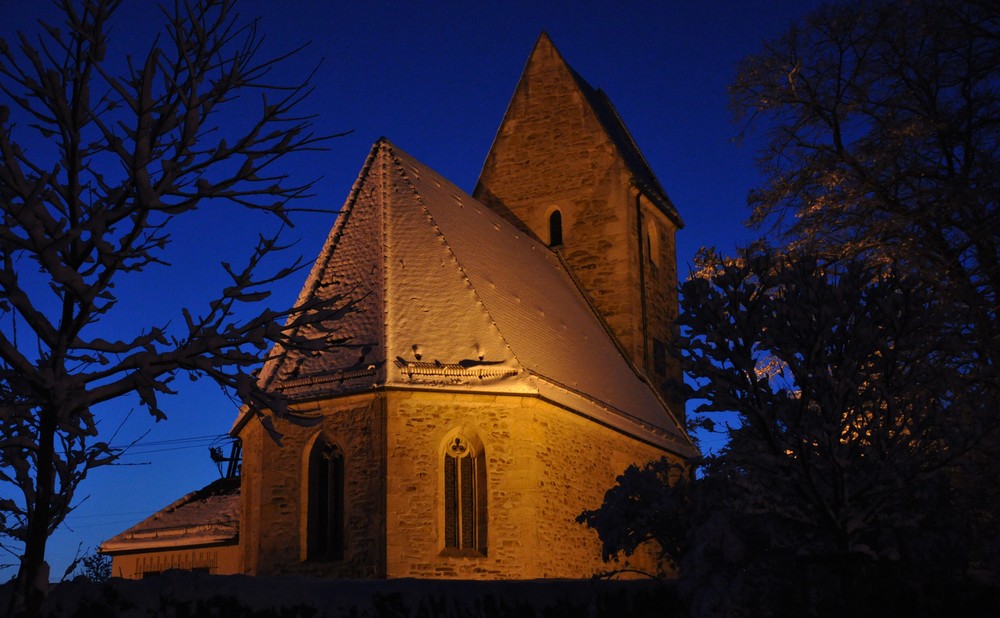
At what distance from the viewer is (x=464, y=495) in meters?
14.8

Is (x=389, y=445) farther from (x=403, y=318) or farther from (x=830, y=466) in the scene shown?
(x=830, y=466)

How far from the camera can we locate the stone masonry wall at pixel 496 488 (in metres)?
14.1

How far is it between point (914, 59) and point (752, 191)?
262 cm

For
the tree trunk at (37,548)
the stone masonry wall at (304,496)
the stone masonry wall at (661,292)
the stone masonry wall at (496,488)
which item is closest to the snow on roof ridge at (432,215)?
the stone masonry wall at (496,488)

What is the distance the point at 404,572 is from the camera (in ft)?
45.5

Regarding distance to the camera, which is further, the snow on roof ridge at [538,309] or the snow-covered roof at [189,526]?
the snow-covered roof at [189,526]

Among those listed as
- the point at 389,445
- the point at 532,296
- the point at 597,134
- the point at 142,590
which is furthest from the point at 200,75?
the point at 597,134

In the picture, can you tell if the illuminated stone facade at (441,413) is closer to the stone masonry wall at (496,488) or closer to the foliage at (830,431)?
the stone masonry wall at (496,488)

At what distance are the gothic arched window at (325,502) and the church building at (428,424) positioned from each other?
23 millimetres

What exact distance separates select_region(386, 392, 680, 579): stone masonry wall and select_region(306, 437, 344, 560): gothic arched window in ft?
3.43

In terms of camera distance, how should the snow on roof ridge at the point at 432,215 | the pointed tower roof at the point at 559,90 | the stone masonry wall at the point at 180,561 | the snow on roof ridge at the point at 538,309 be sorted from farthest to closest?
the pointed tower roof at the point at 559,90 < the stone masonry wall at the point at 180,561 < the snow on roof ridge at the point at 538,309 < the snow on roof ridge at the point at 432,215

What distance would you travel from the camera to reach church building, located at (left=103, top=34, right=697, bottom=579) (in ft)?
47.1

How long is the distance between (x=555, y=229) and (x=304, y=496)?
9.99m

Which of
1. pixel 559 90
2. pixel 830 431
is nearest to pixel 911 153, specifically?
pixel 830 431
